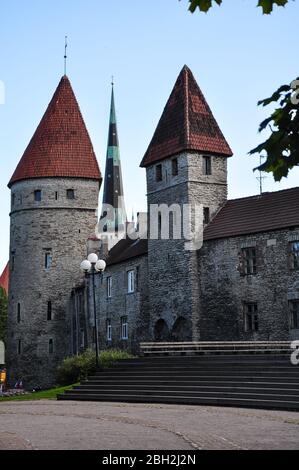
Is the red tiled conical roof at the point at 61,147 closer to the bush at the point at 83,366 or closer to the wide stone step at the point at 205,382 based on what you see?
the bush at the point at 83,366

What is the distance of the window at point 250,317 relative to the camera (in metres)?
34.3

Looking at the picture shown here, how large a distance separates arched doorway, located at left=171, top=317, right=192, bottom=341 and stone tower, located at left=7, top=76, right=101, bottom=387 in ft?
52.6

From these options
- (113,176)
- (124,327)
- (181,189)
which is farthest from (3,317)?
(181,189)

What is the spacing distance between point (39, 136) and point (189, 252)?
23.1 meters

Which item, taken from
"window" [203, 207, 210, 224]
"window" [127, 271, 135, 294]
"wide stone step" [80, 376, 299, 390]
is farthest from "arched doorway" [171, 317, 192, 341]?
"wide stone step" [80, 376, 299, 390]

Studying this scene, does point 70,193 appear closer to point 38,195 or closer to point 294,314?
point 38,195

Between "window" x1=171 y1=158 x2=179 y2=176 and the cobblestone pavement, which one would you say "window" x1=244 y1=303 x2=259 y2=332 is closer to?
"window" x1=171 y1=158 x2=179 y2=176

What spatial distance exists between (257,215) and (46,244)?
21138 mm

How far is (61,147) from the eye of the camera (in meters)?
55.2

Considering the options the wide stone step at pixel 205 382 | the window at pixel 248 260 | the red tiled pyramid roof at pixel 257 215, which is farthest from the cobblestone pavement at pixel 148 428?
the red tiled pyramid roof at pixel 257 215

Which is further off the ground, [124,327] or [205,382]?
[124,327]

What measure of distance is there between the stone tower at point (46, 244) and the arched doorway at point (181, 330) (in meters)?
16.0

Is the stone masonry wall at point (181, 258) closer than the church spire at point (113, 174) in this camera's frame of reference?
Yes

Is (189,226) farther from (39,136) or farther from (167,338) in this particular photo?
(39,136)
